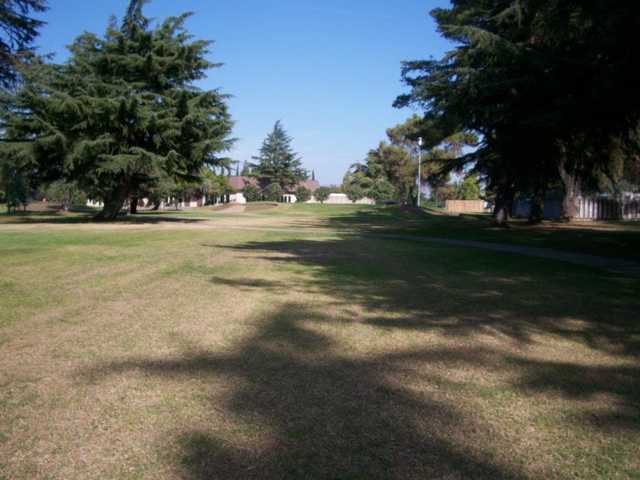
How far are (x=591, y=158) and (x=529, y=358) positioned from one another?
13.3m

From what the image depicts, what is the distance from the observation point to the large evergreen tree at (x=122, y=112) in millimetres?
24098

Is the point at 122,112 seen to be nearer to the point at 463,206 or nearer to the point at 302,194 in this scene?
the point at 463,206

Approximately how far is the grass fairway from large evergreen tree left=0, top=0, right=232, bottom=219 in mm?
17615

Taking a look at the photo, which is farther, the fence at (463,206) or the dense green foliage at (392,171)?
the dense green foliage at (392,171)

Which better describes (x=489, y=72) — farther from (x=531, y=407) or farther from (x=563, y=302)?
(x=531, y=407)

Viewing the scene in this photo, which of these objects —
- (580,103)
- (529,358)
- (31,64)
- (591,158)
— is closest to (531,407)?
(529,358)

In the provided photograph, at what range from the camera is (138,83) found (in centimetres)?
2625

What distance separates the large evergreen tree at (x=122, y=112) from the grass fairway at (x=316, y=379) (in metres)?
17.6

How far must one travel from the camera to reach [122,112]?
24250 millimetres

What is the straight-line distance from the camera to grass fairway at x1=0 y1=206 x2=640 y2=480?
9.09ft

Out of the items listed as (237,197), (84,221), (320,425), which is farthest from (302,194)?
(320,425)

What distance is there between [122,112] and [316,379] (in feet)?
78.5

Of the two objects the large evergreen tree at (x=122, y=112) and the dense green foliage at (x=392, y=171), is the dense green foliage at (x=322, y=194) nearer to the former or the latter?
the dense green foliage at (x=392, y=171)

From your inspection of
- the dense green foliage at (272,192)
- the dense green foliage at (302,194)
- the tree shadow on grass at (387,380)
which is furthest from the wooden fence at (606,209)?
the dense green foliage at (272,192)
